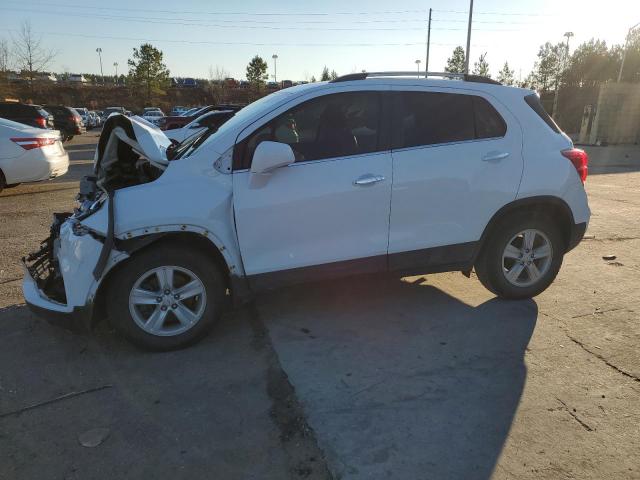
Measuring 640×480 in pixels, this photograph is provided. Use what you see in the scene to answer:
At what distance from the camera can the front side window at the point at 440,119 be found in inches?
151

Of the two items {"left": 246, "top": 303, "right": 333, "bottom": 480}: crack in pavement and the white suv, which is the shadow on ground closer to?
{"left": 246, "top": 303, "right": 333, "bottom": 480}: crack in pavement

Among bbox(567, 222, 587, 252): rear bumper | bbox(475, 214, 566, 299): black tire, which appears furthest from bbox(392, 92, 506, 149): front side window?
bbox(567, 222, 587, 252): rear bumper

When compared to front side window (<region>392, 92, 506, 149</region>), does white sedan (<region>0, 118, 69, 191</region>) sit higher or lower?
lower

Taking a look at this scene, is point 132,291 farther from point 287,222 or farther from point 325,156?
point 325,156

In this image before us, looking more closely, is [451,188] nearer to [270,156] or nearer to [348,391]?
[270,156]

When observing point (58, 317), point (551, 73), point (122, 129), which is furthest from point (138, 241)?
point (551, 73)

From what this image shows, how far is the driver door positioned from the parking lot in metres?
0.60

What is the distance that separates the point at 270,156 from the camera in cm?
337

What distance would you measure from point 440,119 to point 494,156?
0.54 metres

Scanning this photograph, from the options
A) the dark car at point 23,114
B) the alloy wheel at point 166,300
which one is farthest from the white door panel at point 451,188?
the dark car at point 23,114

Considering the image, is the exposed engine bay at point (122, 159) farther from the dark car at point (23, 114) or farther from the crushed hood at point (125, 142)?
the dark car at point (23, 114)

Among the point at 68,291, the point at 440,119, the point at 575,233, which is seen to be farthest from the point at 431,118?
the point at 68,291

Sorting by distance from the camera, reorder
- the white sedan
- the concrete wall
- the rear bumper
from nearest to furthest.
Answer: the rear bumper
the white sedan
the concrete wall

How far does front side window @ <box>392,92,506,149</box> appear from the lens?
3.83 meters
